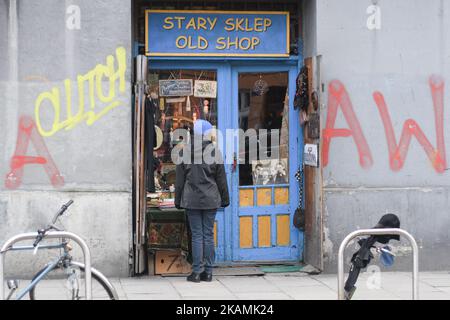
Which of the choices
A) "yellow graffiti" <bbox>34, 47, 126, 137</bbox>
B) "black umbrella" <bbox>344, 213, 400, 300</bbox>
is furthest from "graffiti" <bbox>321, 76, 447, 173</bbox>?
"black umbrella" <bbox>344, 213, 400, 300</bbox>

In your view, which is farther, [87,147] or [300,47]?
[300,47]

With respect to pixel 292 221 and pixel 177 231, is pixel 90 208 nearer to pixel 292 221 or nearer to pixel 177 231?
pixel 177 231

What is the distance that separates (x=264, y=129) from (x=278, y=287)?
7.56 feet

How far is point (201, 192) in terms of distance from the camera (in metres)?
8.70

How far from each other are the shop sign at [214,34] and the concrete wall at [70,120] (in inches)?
23.0

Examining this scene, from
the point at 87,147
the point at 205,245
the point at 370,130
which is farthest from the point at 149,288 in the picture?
the point at 370,130

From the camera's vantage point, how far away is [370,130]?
31.2ft

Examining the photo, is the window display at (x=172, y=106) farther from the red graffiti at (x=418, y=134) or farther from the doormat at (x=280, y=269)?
the red graffiti at (x=418, y=134)

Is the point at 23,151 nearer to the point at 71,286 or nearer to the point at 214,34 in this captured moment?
the point at 214,34

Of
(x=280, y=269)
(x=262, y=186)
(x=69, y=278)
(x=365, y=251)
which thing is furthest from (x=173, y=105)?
(x=69, y=278)

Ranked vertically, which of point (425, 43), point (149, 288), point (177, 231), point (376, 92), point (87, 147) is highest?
point (425, 43)

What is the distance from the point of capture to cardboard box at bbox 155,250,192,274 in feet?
30.8

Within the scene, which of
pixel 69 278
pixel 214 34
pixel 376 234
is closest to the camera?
pixel 69 278

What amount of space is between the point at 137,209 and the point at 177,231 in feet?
1.85
